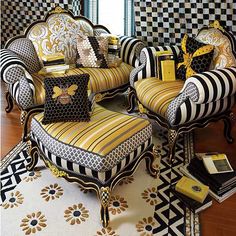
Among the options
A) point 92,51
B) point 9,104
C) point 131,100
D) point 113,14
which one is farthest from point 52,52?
point 113,14

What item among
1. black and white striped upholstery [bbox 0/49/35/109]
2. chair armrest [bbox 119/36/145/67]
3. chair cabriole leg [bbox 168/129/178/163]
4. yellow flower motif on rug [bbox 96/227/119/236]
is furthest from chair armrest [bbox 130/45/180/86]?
yellow flower motif on rug [bbox 96/227/119/236]

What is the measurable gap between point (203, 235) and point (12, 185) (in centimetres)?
134

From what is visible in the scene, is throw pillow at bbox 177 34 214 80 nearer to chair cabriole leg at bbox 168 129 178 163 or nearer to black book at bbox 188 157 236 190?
chair cabriole leg at bbox 168 129 178 163

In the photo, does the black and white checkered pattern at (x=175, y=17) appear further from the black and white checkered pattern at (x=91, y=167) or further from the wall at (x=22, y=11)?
the black and white checkered pattern at (x=91, y=167)

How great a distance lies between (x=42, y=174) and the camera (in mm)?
2521

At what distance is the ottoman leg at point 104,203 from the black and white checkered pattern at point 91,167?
6 cm

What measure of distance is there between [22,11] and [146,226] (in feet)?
11.2

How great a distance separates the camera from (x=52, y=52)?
3.32m

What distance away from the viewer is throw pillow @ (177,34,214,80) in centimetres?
286

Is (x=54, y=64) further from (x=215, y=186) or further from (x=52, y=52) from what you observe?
(x=215, y=186)

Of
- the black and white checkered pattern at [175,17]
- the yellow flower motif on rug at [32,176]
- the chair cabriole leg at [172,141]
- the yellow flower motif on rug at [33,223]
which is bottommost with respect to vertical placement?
the yellow flower motif on rug at [33,223]

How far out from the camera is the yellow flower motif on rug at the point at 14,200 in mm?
2211

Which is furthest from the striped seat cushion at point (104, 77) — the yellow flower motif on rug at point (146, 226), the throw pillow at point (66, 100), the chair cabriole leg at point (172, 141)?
the yellow flower motif on rug at point (146, 226)

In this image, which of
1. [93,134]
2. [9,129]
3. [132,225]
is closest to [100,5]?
[9,129]
